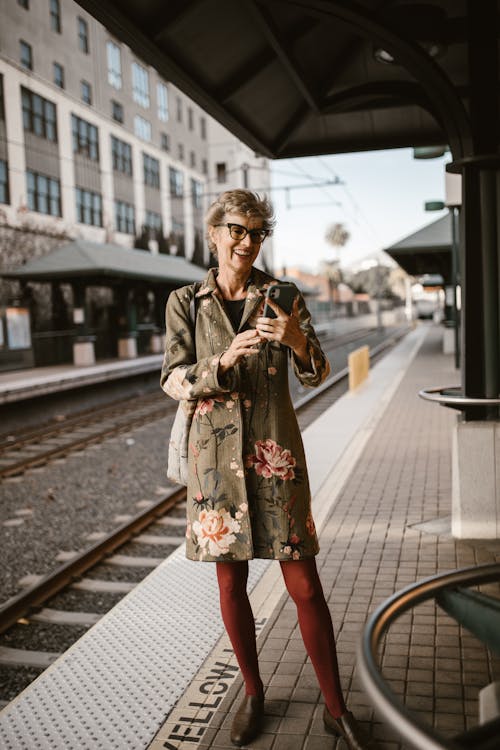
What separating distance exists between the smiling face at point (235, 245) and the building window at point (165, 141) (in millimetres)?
46015

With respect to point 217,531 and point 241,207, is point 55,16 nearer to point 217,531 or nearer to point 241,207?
point 241,207

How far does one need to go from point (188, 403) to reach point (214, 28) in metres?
3.04

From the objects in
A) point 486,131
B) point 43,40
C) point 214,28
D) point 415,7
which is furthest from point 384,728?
point 43,40

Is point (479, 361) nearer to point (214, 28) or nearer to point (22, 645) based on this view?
point (214, 28)

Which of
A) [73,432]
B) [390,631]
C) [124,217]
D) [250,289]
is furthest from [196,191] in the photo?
[250,289]

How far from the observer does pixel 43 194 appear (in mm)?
31328

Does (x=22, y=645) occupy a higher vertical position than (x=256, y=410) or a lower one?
lower

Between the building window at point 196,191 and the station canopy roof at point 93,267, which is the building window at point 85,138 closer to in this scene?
the station canopy roof at point 93,267

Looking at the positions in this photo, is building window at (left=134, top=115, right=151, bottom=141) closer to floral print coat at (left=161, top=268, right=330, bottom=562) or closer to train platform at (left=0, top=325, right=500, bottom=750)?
train platform at (left=0, top=325, right=500, bottom=750)

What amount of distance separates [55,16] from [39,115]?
5.59 metres

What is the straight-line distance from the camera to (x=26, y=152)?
30.1 metres

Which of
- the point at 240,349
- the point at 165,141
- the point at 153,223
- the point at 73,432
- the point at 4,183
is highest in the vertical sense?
the point at 165,141

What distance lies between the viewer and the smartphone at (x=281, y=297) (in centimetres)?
261

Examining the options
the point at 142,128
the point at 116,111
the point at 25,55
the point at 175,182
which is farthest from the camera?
the point at 175,182
